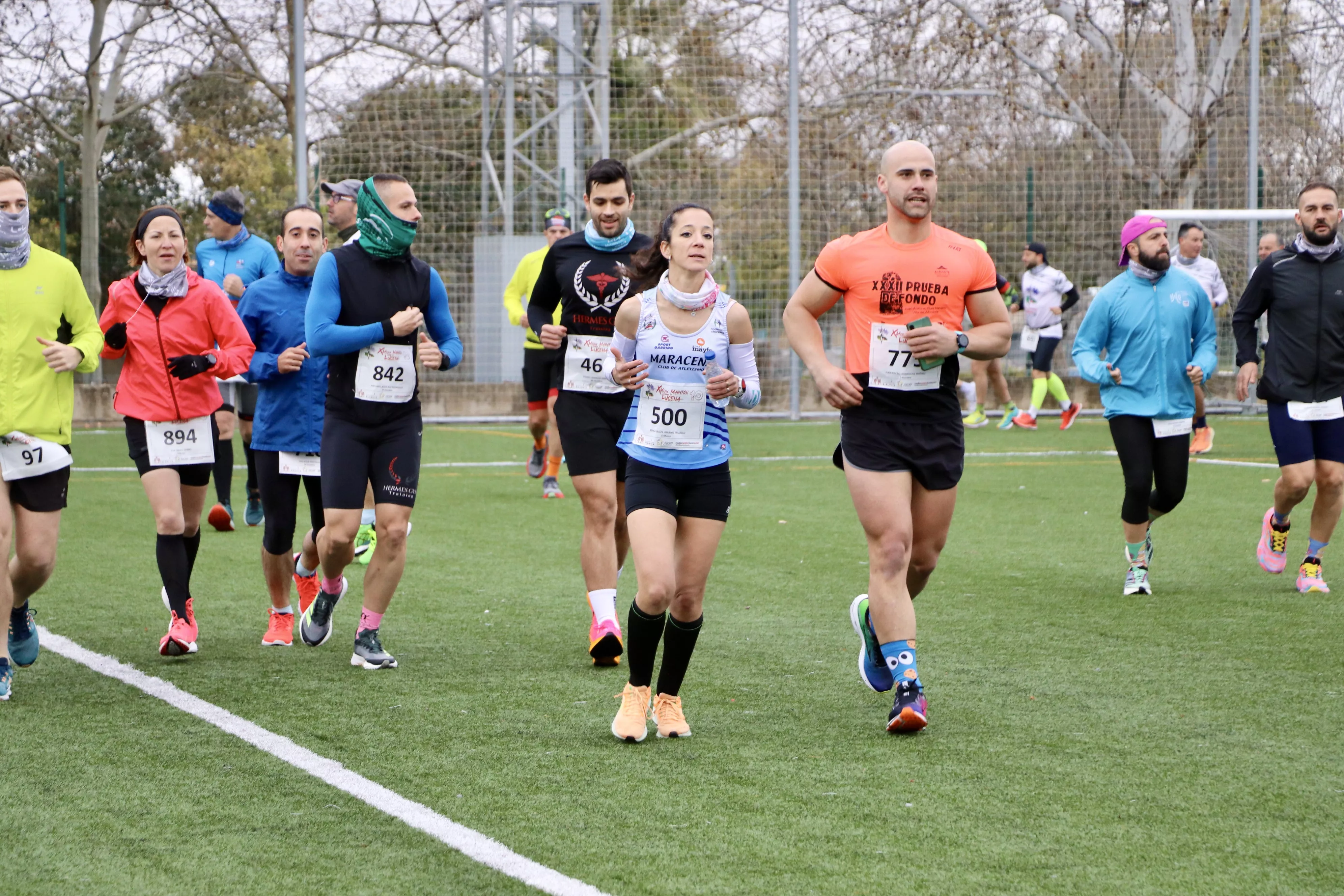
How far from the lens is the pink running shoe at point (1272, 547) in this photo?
904 centimetres

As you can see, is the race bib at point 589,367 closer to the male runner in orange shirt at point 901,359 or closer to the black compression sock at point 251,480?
the male runner in orange shirt at point 901,359

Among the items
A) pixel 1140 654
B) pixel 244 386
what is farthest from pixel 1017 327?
pixel 1140 654

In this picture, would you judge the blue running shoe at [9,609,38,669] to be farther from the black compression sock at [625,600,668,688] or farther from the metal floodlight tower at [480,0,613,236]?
the metal floodlight tower at [480,0,613,236]

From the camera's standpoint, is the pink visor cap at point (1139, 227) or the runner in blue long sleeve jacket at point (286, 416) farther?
the pink visor cap at point (1139, 227)

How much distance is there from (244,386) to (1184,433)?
6.34 meters

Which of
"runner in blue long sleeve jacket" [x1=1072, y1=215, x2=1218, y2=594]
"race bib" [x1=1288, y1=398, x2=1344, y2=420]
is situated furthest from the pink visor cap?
"race bib" [x1=1288, y1=398, x2=1344, y2=420]

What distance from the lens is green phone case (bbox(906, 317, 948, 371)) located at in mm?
5691

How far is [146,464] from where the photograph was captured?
6.98m

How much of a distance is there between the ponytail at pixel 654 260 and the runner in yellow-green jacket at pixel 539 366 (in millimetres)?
5590

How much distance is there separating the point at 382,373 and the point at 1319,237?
502 centimetres

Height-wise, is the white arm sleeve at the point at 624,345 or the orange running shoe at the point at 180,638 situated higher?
the white arm sleeve at the point at 624,345

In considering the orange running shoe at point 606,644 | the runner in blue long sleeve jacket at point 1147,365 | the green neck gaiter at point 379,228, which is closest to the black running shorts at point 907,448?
the orange running shoe at point 606,644

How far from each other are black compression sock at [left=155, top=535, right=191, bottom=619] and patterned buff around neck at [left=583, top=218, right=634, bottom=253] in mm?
2297

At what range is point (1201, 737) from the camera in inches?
213
